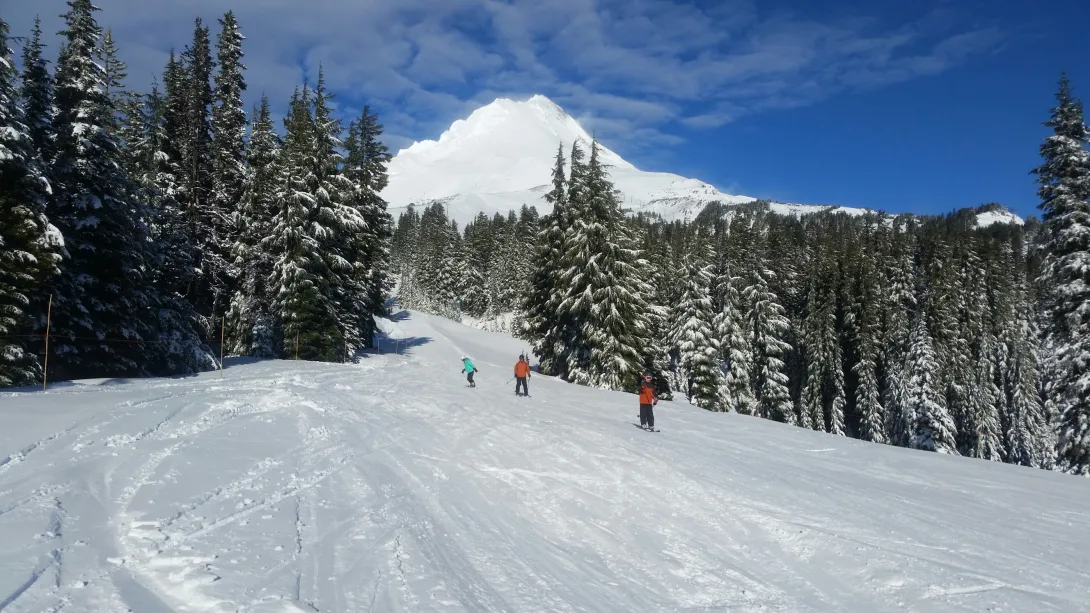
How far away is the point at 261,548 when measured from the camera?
7039 mm

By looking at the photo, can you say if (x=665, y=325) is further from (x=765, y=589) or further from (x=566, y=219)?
(x=765, y=589)

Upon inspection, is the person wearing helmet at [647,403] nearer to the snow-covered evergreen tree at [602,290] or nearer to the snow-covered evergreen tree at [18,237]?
the snow-covered evergreen tree at [602,290]

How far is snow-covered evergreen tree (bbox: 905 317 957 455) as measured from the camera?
1486 inches

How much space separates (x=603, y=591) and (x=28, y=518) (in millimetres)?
7060

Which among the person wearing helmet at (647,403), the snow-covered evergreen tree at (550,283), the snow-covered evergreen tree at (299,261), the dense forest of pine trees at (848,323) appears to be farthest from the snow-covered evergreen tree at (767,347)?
the snow-covered evergreen tree at (299,261)

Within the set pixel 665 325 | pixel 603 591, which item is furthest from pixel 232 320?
pixel 603 591

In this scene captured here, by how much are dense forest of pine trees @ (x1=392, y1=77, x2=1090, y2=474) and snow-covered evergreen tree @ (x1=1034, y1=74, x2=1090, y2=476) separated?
6 centimetres

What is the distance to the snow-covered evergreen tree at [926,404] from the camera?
124ft

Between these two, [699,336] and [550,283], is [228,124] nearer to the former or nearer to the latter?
[550,283]

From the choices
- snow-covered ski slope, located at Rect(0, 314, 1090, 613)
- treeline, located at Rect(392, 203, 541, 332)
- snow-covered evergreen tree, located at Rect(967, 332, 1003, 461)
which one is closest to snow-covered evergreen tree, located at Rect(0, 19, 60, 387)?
snow-covered ski slope, located at Rect(0, 314, 1090, 613)

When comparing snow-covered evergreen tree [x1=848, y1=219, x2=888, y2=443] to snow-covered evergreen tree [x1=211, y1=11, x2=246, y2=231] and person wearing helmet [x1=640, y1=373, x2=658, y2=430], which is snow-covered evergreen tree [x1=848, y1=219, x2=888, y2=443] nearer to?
person wearing helmet [x1=640, y1=373, x2=658, y2=430]

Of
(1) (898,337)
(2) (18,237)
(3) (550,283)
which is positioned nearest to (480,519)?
(2) (18,237)

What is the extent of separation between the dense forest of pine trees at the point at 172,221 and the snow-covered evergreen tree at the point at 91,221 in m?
0.05

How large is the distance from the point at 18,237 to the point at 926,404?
149ft
